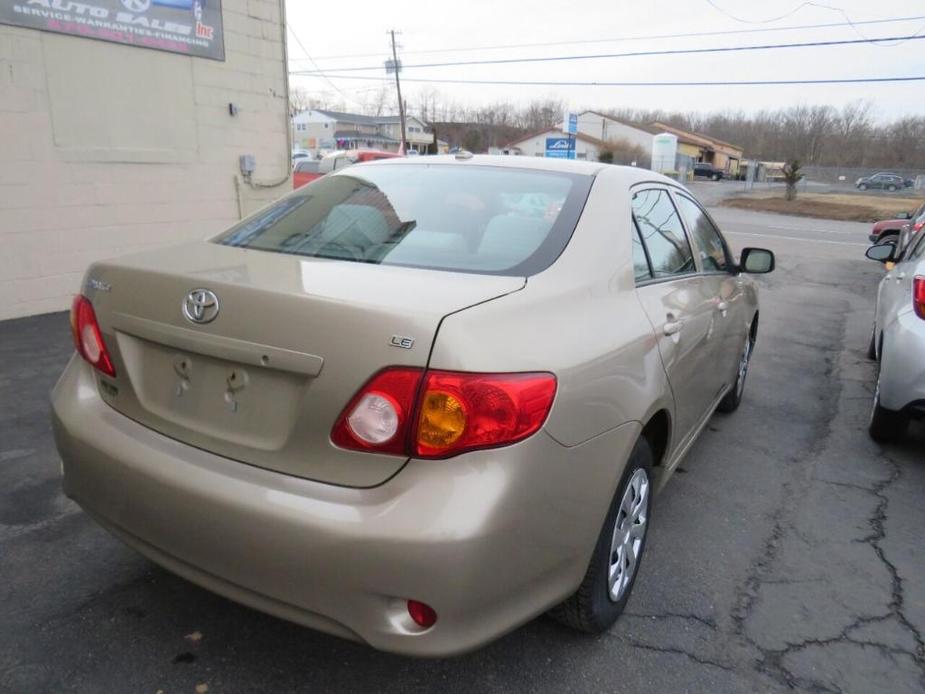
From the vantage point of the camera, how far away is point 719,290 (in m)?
3.78

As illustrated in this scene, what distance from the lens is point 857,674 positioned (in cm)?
235

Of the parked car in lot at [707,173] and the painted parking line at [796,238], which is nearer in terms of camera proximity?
the painted parking line at [796,238]

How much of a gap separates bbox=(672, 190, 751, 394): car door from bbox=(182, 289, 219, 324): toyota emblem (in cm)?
238

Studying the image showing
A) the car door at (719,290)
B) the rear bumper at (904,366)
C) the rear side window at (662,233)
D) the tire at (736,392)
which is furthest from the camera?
the tire at (736,392)

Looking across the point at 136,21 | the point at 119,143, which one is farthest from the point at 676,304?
the point at 136,21

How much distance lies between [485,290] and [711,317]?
1.87 m

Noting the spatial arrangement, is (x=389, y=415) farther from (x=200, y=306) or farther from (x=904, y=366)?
(x=904, y=366)

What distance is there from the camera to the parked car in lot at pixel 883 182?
1951 inches

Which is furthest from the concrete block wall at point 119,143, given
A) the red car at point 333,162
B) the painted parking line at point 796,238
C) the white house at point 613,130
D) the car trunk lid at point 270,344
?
the white house at point 613,130

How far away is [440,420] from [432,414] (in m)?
0.03

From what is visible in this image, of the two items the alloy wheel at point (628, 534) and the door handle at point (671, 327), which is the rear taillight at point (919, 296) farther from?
the alloy wheel at point (628, 534)

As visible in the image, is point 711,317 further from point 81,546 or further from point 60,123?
point 60,123

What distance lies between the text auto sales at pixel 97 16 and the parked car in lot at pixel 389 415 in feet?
18.0

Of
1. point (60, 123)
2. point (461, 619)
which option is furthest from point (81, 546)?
point (60, 123)
